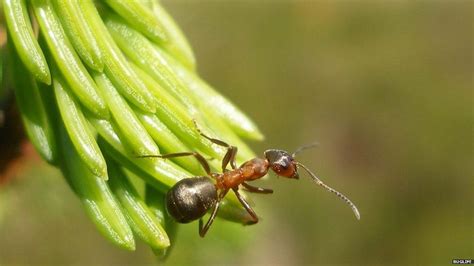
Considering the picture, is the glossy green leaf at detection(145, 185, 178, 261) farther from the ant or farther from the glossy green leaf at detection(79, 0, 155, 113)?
Answer: the glossy green leaf at detection(79, 0, 155, 113)

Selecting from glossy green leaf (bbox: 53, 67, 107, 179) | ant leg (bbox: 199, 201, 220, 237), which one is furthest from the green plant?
ant leg (bbox: 199, 201, 220, 237)

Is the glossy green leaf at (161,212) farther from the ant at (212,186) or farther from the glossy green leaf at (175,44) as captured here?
the glossy green leaf at (175,44)

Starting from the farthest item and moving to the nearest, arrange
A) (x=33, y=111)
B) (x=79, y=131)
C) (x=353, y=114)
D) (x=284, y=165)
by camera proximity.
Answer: (x=353, y=114)
(x=284, y=165)
(x=33, y=111)
(x=79, y=131)

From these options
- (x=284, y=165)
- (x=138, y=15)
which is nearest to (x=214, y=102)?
(x=138, y=15)

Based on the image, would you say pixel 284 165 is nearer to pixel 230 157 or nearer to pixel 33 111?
pixel 230 157

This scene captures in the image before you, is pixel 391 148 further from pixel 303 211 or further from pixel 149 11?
pixel 149 11

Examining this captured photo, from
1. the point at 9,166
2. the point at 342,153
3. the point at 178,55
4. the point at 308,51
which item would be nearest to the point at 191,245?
the point at 9,166
